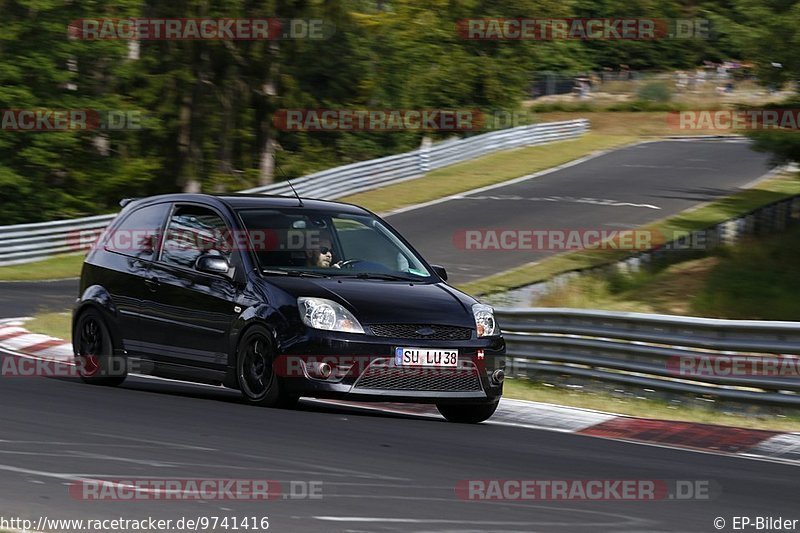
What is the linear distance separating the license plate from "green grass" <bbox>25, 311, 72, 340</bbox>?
6937 millimetres

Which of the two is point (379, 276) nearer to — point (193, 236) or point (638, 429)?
point (193, 236)

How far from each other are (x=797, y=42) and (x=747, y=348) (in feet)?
50.3

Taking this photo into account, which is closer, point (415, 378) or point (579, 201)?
point (415, 378)

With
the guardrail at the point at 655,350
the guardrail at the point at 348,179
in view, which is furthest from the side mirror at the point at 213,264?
the guardrail at the point at 348,179

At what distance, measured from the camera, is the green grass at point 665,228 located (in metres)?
24.9

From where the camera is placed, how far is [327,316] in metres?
9.69

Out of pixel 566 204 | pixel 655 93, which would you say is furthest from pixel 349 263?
pixel 655 93

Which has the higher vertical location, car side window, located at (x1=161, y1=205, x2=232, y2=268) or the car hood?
car side window, located at (x1=161, y1=205, x2=232, y2=268)

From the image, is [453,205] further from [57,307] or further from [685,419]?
[685,419]

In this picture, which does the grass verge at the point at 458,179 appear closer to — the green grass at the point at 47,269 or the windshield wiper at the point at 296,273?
the green grass at the point at 47,269

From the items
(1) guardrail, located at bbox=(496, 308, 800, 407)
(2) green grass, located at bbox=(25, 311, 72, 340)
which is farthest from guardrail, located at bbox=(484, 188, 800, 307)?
(1) guardrail, located at bbox=(496, 308, 800, 407)

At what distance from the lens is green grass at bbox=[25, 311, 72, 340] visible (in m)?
16.1

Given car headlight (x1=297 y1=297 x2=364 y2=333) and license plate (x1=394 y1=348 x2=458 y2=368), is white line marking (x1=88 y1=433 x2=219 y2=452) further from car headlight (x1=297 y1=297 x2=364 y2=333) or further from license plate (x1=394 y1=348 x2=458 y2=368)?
license plate (x1=394 y1=348 x2=458 y2=368)

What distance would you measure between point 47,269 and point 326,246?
2015 centimetres
